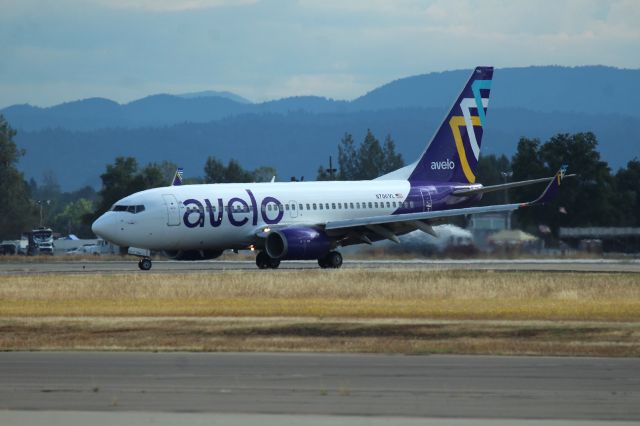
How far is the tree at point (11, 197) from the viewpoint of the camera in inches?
4788

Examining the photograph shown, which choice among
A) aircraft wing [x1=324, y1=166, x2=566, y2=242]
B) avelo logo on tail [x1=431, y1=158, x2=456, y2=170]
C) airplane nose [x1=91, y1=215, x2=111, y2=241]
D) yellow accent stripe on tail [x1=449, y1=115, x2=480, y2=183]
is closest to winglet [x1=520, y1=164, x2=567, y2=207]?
aircraft wing [x1=324, y1=166, x2=566, y2=242]

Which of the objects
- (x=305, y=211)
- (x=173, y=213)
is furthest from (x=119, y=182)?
(x=173, y=213)

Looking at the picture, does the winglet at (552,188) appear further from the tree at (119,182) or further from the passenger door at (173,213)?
the tree at (119,182)

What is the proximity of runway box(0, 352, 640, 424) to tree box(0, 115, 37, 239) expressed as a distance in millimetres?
99816

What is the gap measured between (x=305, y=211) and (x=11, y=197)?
69465 mm

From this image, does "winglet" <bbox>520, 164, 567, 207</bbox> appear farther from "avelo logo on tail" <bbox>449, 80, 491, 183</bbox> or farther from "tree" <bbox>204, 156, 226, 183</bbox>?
"tree" <bbox>204, 156, 226, 183</bbox>

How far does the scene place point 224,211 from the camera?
54844 millimetres

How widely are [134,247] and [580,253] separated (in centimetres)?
2338

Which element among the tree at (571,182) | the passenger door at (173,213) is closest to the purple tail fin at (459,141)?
the passenger door at (173,213)

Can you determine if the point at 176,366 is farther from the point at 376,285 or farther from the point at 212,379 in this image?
the point at 376,285

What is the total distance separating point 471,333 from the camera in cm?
2775

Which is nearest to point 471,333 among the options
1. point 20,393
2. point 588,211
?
point 20,393

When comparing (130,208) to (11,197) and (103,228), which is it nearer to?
(103,228)

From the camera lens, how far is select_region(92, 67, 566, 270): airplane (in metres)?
Answer: 54.2
